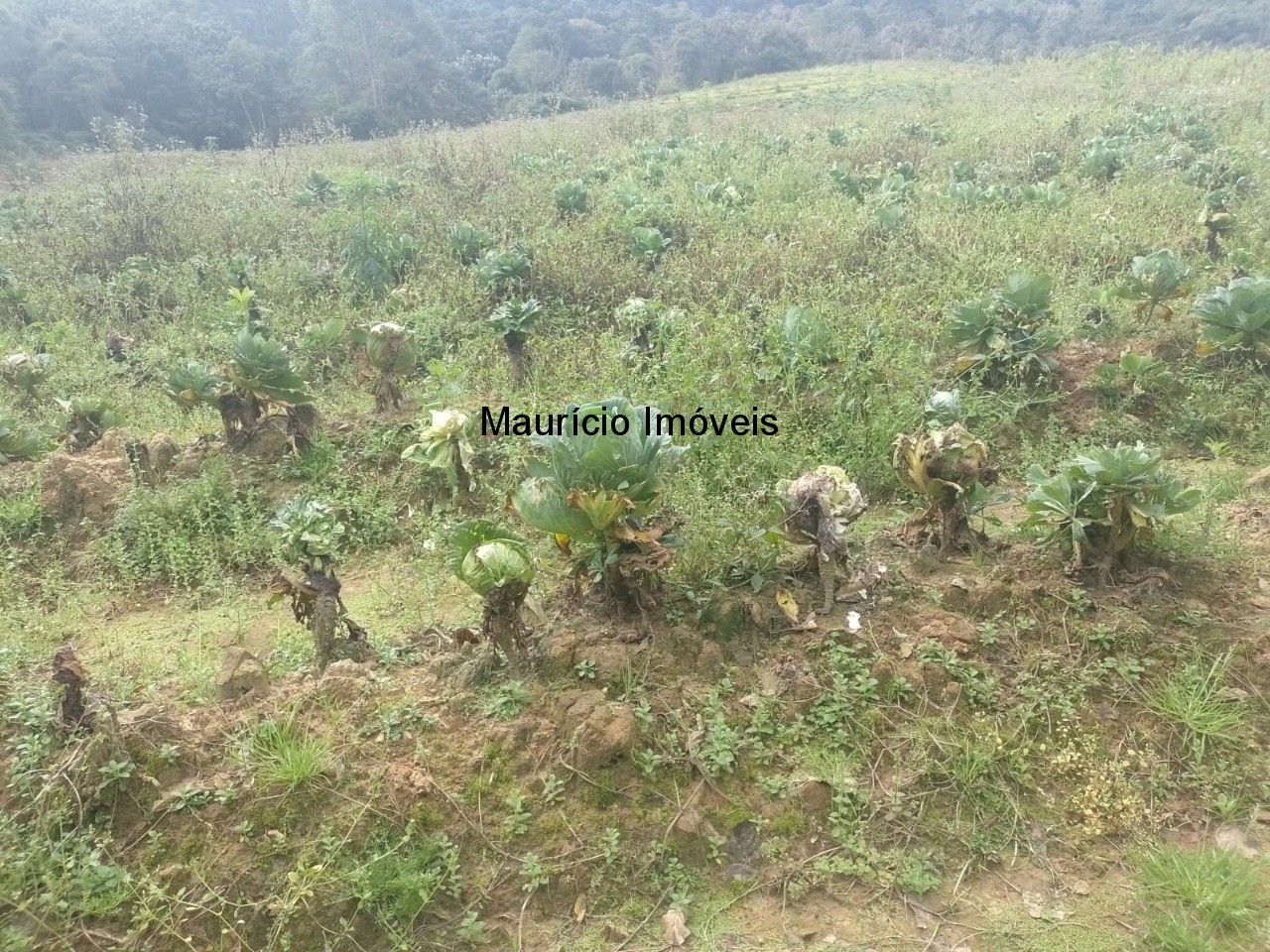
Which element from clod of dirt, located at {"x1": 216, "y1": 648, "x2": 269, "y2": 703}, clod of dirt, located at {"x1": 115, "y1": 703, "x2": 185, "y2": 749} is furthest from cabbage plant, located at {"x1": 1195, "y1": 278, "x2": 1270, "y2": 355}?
clod of dirt, located at {"x1": 115, "y1": 703, "x2": 185, "y2": 749}

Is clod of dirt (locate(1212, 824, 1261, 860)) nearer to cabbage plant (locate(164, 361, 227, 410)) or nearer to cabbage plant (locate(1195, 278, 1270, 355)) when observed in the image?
cabbage plant (locate(1195, 278, 1270, 355))

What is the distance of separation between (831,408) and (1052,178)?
6743 mm

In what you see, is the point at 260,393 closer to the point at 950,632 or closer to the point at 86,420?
the point at 86,420

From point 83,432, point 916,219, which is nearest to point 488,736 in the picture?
point 83,432

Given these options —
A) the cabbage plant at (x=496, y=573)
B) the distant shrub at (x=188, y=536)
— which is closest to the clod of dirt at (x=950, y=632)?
the cabbage plant at (x=496, y=573)

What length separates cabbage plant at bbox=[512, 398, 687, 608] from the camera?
9.48ft

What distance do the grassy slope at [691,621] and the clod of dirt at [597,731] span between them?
54mm

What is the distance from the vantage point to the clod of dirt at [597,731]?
2.70 meters

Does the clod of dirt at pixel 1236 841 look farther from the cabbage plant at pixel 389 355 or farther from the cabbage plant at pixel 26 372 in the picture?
the cabbage plant at pixel 26 372

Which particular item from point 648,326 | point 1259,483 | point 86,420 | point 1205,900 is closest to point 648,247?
point 648,326

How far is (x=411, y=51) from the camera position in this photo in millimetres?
24766

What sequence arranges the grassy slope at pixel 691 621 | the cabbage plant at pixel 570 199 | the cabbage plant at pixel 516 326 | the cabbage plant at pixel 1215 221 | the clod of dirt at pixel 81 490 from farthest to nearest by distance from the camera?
1. the cabbage plant at pixel 570 199
2. the cabbage plant at pixel 1215 221
3. the cabbage plant at pixel 516 326
4. the clod of dirt at pixel 81 490
5. the grassy slope at pixel 691 621

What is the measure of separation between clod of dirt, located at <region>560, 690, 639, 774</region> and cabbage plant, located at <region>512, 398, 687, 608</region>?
0.50 meters

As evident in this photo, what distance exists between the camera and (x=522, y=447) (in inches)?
198
